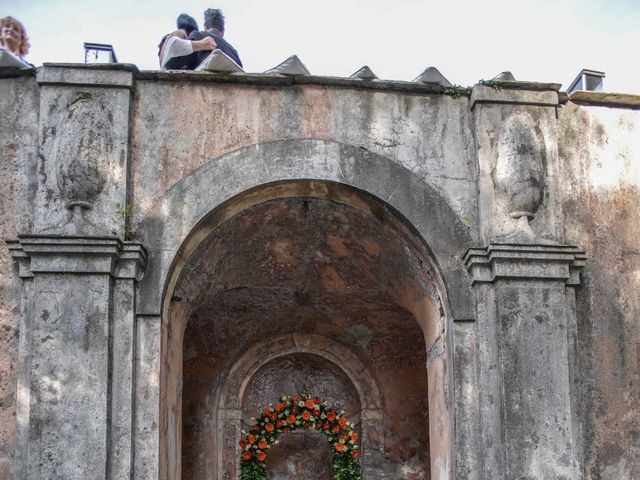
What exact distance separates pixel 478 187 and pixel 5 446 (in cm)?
409

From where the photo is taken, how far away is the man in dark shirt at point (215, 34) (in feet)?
31.5

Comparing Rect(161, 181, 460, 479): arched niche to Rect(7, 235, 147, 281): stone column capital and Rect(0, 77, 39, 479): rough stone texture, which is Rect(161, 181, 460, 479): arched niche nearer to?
Rect(7, 235, 147, 281): stone column capital

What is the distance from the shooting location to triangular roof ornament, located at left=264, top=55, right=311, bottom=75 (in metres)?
8.77

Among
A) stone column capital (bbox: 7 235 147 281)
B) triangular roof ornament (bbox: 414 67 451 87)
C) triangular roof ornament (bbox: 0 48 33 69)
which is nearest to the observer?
stone column capital (bbox: 7 235 147 281)

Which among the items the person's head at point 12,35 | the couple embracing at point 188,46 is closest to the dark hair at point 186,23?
the couple embracing at point 188,46

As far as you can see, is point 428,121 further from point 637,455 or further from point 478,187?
point 637,455

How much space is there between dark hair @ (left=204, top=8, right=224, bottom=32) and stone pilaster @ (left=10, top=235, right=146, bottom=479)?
2.93 metres

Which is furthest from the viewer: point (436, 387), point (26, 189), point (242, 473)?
point (242, 473)

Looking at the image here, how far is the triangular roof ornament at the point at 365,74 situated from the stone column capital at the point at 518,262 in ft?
5.38

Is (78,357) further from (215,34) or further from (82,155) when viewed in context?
(215,34)

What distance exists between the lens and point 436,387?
913 centimetres

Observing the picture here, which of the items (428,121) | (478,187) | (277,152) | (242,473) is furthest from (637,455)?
(242,473)

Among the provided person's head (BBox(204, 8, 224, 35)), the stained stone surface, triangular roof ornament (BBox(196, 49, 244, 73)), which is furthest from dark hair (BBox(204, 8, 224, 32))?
the stained stone surface

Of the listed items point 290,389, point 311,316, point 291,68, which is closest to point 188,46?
point 291,68
